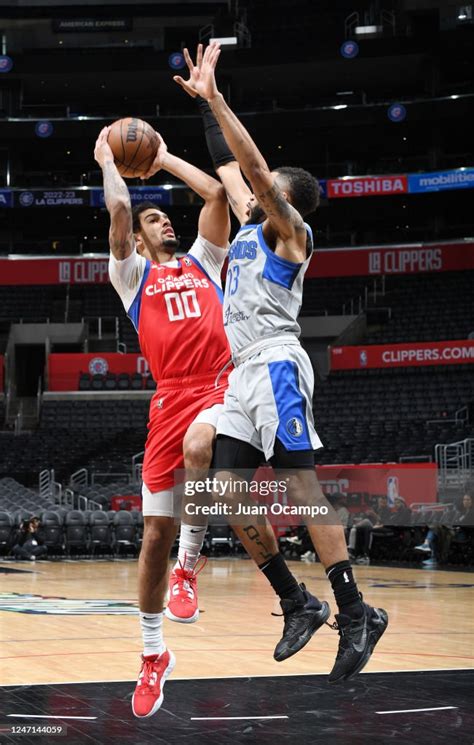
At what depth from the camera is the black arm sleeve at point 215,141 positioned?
4953 mm

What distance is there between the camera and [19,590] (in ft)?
46.8

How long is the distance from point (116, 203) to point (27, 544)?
16002 millimetres

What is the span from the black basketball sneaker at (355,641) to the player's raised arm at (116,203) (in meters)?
2.02

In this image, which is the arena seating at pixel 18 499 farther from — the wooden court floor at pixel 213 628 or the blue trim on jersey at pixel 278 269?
the blue trim on jersey at pixel 278 269

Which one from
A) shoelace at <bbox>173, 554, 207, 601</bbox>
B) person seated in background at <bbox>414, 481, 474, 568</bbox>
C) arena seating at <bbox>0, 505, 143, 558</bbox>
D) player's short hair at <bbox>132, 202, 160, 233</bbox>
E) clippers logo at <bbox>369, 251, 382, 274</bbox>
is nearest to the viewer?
shoelace at <bbox>173, 554, 207, 601</bbox>

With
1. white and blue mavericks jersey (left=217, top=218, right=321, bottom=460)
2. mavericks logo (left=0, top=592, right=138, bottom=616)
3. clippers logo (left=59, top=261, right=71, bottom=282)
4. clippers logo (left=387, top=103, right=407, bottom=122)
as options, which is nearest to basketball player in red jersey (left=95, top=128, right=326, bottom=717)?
white and blue mavericks jersey (left=217, top=218, right=321, bottom=460)

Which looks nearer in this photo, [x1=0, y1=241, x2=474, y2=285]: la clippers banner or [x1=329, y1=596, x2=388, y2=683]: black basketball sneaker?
[x1=329, y1=596, x2=388, y2=683]: black basketball sneaker

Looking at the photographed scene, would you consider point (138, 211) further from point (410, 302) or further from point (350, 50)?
point (350, 50)

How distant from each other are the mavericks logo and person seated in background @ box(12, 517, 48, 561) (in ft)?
20.7

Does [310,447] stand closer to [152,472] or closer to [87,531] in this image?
[152,472]

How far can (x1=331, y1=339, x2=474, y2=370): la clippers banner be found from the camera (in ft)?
93.7

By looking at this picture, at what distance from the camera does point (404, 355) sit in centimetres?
2945

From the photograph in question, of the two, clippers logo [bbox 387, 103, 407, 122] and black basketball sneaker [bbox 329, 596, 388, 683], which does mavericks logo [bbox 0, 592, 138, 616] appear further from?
clippers logo [bbox 387, 103, 407, 122]

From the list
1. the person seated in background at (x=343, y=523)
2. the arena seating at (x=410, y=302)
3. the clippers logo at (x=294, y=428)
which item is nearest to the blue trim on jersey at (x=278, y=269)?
the clippers logo at (x=294, y=428)
